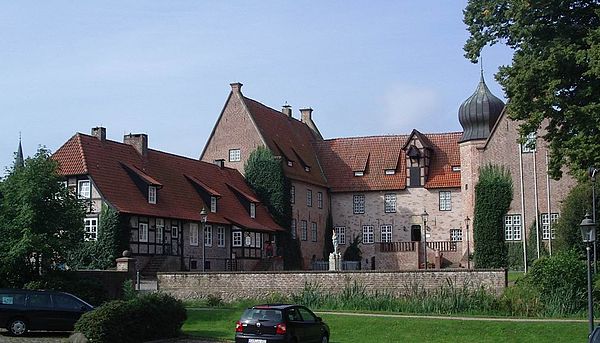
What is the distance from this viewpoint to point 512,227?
5241 cm

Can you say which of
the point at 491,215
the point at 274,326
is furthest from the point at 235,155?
the point at 274,326

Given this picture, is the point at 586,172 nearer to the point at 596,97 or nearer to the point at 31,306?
the point at 596,97

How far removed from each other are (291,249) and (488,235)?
13878mm

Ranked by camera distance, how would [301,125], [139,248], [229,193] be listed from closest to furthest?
[139,248]
[229,193]
[301,125]

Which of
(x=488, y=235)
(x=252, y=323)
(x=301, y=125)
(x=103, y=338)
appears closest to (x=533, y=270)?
(x=252, y=323)

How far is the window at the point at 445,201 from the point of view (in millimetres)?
63125

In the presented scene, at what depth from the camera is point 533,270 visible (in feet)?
105

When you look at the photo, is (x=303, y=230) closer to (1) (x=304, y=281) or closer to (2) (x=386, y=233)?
(2) (x=386, y=233)

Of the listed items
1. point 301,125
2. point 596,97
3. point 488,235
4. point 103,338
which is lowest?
point 103,338

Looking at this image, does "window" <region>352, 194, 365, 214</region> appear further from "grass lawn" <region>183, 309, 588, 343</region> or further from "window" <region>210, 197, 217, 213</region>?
"grass lawn" <region>183, 309, 588, 343</region>

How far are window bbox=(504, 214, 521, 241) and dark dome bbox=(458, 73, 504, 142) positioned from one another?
5751 millimetres

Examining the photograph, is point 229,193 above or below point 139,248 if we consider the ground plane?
above

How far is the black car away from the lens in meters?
21.7

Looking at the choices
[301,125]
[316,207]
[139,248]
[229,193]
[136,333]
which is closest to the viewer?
[136,333]
